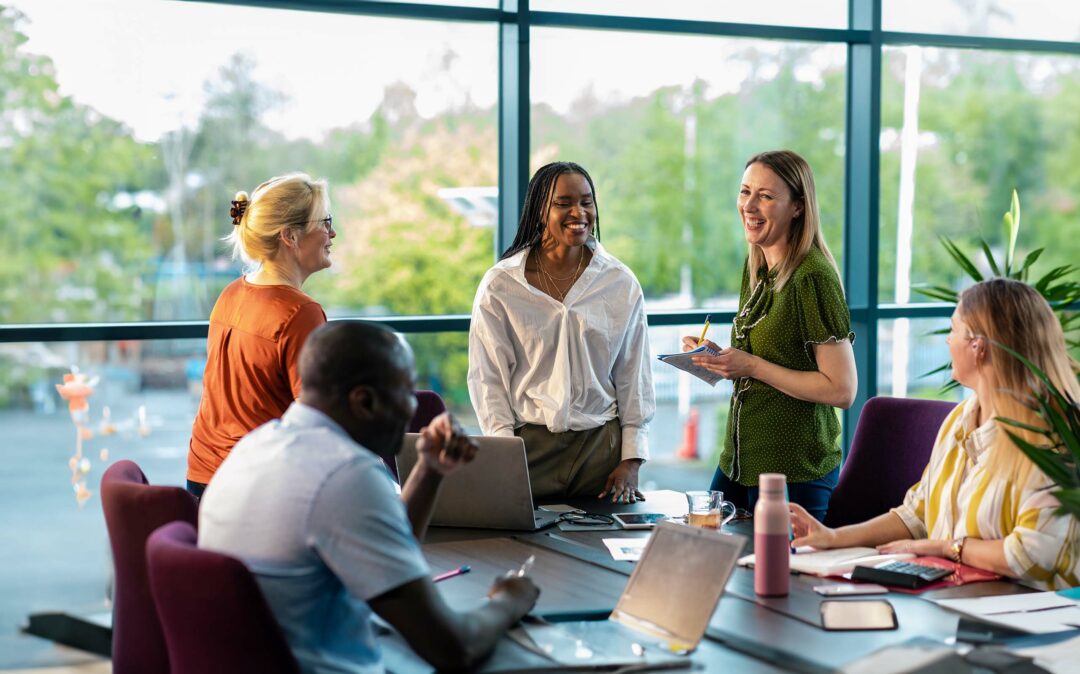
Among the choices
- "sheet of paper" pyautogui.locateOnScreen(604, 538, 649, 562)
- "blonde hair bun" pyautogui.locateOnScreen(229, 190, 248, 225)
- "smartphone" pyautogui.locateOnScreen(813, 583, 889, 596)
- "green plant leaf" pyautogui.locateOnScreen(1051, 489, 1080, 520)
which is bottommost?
"sheet of paper" pyautogui.locateOnScreen(604, 538, 649, 562)

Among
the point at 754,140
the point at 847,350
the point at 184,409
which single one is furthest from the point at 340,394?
the point at 754,140

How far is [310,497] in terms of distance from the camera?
1.78 meters

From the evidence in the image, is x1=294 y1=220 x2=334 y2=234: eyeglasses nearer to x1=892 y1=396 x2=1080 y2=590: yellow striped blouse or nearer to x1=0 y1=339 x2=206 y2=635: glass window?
x1=0 y1=339 x2=206 y2=635: glass window

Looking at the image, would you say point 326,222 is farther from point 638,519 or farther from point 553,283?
point 638,519

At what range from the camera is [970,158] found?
630cm

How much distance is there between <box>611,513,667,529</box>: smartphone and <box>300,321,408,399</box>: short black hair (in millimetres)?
1183

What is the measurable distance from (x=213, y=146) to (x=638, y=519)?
99.6 inches

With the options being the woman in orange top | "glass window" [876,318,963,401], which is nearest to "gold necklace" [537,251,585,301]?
the woman in orange top

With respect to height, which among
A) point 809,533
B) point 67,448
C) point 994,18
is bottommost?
point 67,448

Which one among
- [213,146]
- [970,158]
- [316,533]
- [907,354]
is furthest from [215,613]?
[970,158]

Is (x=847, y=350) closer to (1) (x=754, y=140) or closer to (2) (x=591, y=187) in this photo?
(2) (x=591, y=187)

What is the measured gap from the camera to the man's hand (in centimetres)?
209

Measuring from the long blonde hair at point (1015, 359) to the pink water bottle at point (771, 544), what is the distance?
556 mm

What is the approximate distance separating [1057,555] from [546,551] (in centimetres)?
109
